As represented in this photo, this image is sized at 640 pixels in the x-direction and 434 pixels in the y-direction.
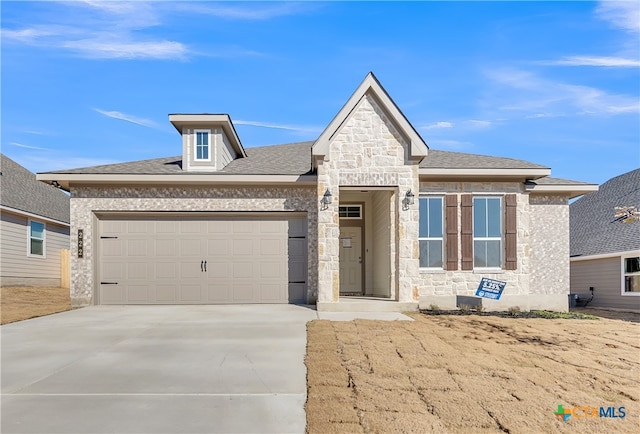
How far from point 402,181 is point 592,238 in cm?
1394

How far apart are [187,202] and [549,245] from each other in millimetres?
10772

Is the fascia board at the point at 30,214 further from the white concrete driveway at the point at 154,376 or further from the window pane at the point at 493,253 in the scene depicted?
the window pane at the point at 493,253

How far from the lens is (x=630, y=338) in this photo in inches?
400

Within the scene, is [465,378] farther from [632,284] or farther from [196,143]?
[632,284]

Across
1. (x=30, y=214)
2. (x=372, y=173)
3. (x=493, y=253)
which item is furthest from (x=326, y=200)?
(x=30, y=214)

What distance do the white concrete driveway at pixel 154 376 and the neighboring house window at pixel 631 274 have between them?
14284mm

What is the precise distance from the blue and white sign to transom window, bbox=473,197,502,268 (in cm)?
56

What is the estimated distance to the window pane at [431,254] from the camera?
1430cm

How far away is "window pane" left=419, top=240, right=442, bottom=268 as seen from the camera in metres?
14.3

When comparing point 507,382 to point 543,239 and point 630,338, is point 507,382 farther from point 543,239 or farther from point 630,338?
point 543,239

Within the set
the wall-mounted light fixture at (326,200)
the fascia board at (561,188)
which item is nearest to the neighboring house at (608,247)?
the fascia board at (561,188)

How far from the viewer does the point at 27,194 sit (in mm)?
21719

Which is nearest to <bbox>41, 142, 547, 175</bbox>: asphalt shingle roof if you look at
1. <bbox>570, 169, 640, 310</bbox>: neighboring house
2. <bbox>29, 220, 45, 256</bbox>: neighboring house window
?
<bbox>570, 169, 640, 310</bbox>: neighboring house

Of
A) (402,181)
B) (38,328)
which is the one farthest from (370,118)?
(38,328)
